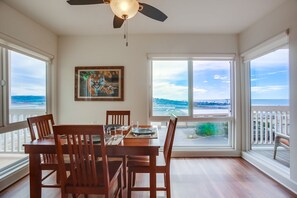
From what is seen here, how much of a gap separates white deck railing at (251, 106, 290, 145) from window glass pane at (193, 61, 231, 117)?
648mm

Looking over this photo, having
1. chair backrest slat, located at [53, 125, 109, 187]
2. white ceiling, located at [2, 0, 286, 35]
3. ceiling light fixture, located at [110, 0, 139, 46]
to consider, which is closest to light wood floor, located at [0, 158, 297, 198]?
chair backrest slat, located at [53, 125, 109, 187]

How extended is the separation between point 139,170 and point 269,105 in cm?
323

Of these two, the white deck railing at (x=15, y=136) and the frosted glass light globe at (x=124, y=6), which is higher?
the frosted glass light globe at (x=124, y=6)

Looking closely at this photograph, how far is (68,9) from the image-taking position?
9.00 feet

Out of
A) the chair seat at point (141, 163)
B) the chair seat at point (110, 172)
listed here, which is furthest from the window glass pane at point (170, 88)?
the chair seat at point (110, 172)

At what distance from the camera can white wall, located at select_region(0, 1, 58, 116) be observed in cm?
259

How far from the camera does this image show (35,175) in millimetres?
1898

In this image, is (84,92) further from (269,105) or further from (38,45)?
(269,105)

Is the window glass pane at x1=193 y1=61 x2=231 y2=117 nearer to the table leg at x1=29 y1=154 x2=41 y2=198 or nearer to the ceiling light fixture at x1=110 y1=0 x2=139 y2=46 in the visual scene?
the ceiling light fixture at x1=110 y1=0 x2=139 y2=46

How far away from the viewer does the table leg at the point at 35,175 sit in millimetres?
1873

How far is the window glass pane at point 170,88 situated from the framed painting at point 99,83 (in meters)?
0.72

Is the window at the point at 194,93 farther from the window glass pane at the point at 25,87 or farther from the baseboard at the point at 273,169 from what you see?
the window glass pane at the point at 25,87

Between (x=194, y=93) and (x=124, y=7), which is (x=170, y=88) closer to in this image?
(x=194, y=93)

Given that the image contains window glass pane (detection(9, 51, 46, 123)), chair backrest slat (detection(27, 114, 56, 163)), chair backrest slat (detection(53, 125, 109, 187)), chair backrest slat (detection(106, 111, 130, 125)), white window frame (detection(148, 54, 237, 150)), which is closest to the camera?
chair backrest slat (detection(53, 125, 109, 187))
